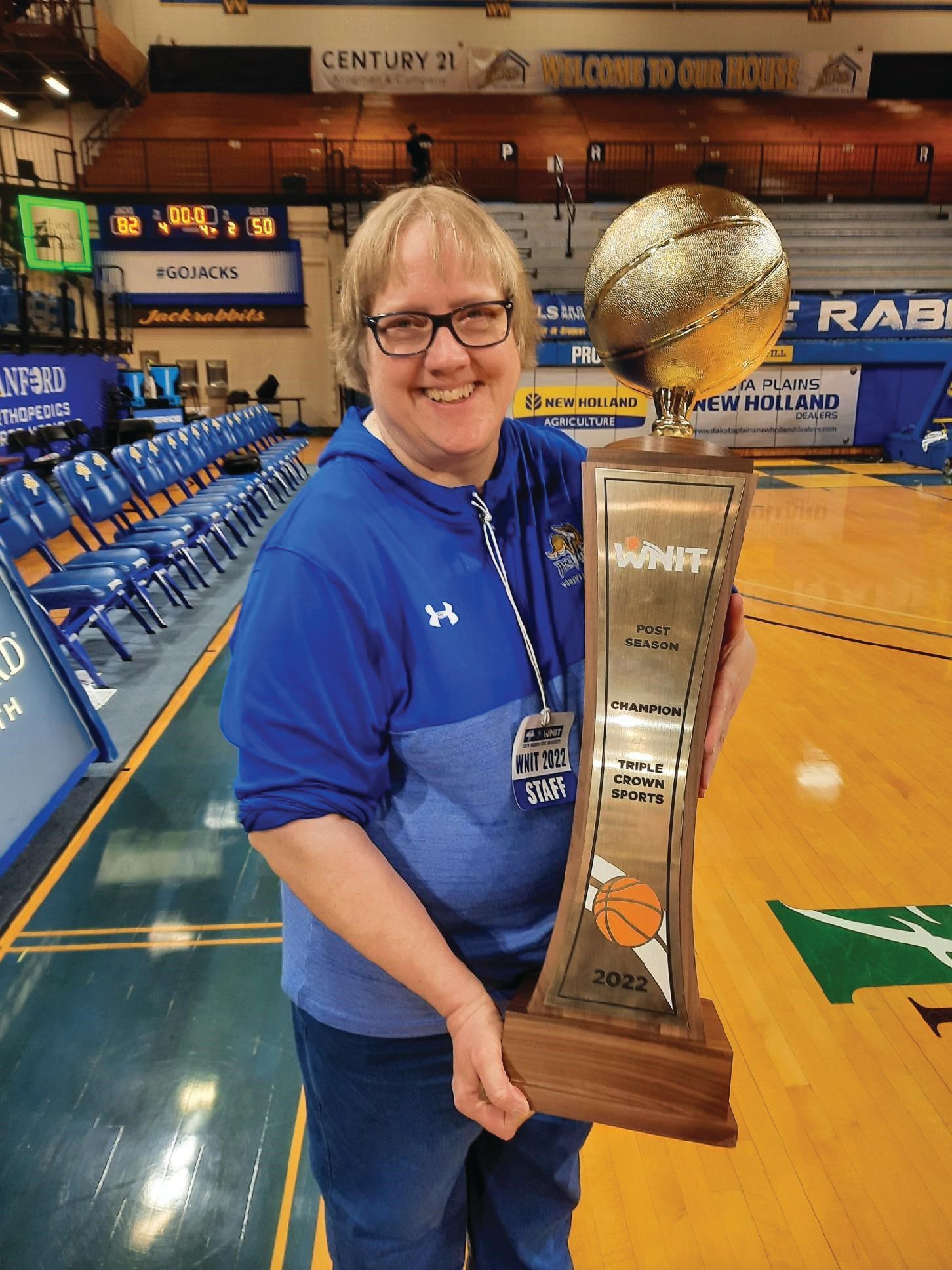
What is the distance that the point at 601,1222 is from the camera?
5.08 ft

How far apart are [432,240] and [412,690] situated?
0.41 metres

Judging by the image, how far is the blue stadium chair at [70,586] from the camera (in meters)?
3.61

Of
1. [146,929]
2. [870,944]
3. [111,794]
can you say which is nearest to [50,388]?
[111,794]

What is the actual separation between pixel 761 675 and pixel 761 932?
2.01m

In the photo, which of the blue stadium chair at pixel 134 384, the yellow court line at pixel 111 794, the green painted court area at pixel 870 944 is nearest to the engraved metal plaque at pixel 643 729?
the green painted court area at pixel 870 944

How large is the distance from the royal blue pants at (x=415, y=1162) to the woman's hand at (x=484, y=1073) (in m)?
0.16

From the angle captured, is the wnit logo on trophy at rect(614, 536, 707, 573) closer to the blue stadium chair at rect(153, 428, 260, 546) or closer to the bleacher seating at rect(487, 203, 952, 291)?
the blue stadium chair at rect(153, 428, 260, 546)

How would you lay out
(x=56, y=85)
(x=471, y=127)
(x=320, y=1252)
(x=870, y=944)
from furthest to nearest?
(x=471, y=127)
(x=56, y=85)
(x=870, y=944)
(x=320, y=1252)

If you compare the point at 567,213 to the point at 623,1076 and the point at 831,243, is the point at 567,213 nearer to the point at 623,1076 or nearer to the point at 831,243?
the point at 831,243

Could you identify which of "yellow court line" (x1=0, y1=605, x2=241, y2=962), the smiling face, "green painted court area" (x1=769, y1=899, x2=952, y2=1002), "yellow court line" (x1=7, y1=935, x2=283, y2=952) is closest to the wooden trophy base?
the smiling face

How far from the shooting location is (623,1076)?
2.60 feet

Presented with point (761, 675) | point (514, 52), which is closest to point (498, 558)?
point (761, 675)

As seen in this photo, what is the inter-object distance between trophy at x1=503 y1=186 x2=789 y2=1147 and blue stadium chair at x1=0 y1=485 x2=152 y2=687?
324cm

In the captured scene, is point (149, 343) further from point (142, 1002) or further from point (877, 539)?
point (142, 1002)
